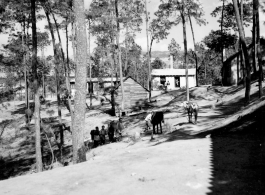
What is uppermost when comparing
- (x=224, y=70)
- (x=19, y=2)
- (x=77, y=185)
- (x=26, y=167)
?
(x=19, y=2)

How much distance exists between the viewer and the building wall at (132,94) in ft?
104

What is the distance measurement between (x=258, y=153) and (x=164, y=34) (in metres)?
29.7

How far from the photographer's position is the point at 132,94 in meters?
32.2

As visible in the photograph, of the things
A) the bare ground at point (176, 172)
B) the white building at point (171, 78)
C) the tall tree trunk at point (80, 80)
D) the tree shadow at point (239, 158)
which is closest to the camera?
the tree shadow at point (239, 158)

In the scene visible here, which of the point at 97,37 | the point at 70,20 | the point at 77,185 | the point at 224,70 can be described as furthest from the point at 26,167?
the point at 224,70

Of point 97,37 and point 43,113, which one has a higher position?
point 97,37

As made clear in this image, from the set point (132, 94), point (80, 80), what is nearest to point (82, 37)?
point (80, 80)

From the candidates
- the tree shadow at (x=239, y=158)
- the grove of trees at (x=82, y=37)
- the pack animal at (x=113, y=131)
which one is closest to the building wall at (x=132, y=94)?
the grove of trees at (x=82, y=37)

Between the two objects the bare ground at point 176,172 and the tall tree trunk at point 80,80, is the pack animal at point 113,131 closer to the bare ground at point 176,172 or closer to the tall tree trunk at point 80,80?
the bare ground at point 176,172

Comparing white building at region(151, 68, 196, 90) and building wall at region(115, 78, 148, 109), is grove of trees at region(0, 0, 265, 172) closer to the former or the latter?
building wall at region(115, 78, 148, 109)

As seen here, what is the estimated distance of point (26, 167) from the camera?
59.0 ft

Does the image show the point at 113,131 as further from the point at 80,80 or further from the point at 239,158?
the point at 239,158

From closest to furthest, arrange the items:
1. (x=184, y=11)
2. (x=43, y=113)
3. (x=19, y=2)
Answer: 1. (x=19, y=2)
2. (x=184, y=11)
3. (x=43, y=113)

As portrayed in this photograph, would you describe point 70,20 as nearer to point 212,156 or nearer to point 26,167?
point 26,167
